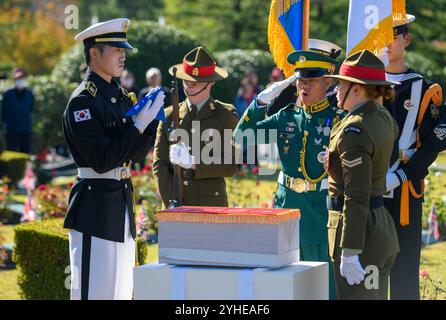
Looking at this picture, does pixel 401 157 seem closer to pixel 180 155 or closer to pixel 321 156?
pixel 321 156

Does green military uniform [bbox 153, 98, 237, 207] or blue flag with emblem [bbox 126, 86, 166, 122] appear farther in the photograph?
green military uniform [bbox 153, 98, 237, 207]

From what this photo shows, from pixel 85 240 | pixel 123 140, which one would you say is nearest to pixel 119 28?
pixel 123 140

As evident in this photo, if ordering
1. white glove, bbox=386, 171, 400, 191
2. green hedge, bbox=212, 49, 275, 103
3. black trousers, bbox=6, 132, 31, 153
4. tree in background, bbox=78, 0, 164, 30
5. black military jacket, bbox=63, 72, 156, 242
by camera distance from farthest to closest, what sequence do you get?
tree in background, bbox=78, 0, 164, 30 < green hedge, bbox=212, 49, 275, 103 < black trousers, bbox=6, 132, 31, 153 < white glove, bbox=386, 171, 400, 191 < black military jacket, bbox=63, 72, 156, 242

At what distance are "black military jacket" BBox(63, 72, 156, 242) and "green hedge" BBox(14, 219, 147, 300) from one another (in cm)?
234

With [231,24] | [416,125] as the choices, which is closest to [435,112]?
[416,125]

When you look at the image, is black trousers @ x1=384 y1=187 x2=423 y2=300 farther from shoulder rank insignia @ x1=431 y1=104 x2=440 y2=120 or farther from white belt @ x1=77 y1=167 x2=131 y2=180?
white belt @ x1=77 y1=167 x2=131 y2=180

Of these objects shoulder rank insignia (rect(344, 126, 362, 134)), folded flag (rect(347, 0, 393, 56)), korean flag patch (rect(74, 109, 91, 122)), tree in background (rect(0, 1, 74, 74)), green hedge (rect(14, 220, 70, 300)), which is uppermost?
tree in background (rect(0, 1, 74, 74))

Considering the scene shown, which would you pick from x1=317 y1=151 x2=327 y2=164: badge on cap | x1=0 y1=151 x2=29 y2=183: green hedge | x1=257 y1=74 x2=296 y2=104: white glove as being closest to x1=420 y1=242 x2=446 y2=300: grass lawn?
x1=317 y1=151 x2=327 y2=164: badge on cap

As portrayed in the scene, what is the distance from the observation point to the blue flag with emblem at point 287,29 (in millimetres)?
7434

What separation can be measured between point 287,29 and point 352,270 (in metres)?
2.45

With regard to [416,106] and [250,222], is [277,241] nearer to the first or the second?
[250,222]

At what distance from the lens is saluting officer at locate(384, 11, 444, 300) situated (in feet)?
23.8

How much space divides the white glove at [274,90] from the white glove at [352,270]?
5.51 feet

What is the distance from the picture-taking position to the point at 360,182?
562cm
